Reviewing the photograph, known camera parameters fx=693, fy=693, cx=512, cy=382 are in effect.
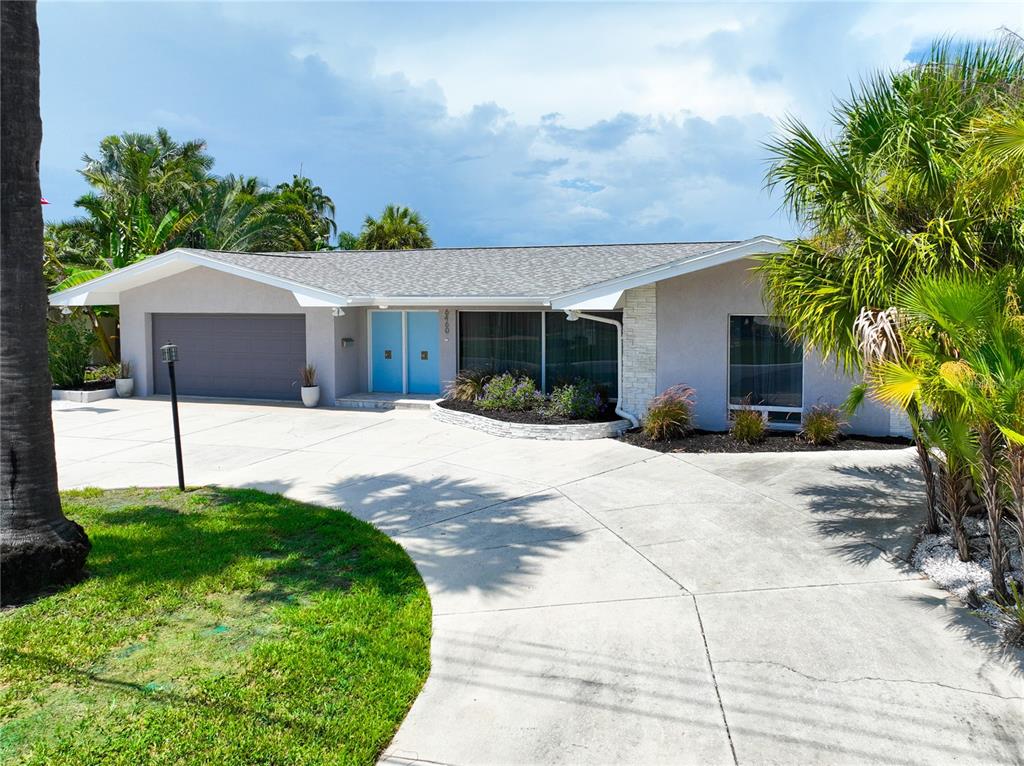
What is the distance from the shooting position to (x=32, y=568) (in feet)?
18.5

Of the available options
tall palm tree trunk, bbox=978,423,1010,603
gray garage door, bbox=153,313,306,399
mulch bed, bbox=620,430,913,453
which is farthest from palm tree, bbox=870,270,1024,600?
gray garage door, bbox=153,313,306,399

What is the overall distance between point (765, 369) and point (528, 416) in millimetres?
4459

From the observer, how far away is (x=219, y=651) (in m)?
4.75

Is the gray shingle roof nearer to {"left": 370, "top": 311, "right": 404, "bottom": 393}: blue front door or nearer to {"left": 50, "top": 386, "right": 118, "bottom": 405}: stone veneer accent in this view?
{"left": 370, "top": 311, "right": 404, "bottom": 393}: blue front door

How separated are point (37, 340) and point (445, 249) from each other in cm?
1611

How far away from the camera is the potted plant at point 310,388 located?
16203mm

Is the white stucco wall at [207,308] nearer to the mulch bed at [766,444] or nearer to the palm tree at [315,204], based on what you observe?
the mulch bed at [766,444]

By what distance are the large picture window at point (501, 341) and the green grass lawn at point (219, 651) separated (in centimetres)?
862

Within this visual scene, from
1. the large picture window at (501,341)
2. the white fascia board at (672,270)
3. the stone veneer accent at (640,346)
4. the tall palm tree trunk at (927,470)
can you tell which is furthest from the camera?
the large picture window at (501,341)

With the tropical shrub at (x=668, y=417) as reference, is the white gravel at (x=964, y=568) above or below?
below

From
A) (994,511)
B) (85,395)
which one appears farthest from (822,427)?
(85,395)

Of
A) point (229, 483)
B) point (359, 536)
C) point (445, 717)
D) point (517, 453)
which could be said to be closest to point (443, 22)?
point (517, 453)

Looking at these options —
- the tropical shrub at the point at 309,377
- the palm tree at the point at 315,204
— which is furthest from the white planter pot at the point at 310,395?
the palm tree at the point at 315,204

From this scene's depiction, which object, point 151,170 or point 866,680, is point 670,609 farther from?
point 151,170
